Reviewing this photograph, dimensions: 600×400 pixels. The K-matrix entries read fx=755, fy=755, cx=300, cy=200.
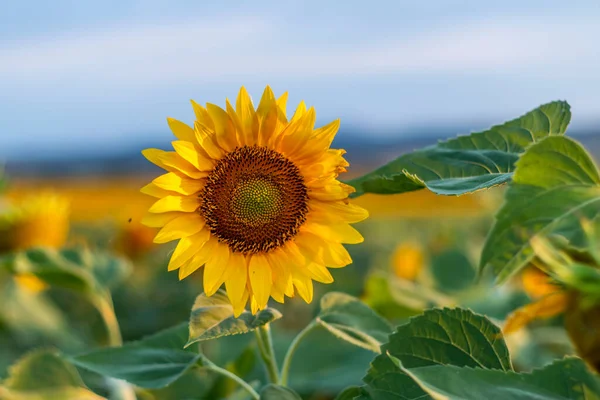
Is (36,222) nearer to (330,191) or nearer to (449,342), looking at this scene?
(330,191)

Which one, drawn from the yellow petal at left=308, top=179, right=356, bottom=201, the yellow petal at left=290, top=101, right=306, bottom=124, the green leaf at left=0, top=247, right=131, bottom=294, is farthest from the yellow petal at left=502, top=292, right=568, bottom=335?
the green leaf at left=0, top=247, right=131, bottom=294

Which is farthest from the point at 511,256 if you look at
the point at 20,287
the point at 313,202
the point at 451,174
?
the point at 20,287

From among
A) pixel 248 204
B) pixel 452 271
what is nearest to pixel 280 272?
pixel 248 204

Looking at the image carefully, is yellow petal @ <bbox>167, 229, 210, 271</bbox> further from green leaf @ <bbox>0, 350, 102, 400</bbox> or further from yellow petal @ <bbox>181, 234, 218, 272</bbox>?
green leaf @ <bbox>0, 350, 102, 400</bbox>

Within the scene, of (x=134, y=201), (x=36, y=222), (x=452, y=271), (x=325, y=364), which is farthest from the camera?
(x=134, y=201)

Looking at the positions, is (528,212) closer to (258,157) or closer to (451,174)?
(451,174)

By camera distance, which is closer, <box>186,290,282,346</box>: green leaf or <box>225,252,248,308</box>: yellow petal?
<box>186,290,282,346</box>: green leaf

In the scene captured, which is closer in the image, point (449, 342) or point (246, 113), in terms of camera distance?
point (449, 342)

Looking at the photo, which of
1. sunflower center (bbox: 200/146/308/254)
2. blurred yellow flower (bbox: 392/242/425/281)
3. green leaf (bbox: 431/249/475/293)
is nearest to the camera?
sunflower center (bbox: 200/146/308/254)
